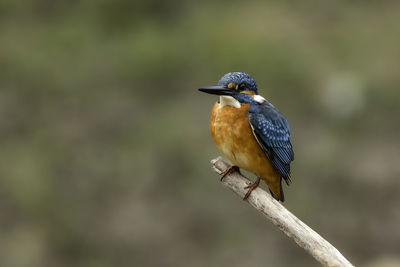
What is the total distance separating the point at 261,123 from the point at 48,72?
5283mm

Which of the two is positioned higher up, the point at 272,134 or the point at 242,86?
the point at 242,86

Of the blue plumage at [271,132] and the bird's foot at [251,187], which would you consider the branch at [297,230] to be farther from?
the blue plumage at [271,132]

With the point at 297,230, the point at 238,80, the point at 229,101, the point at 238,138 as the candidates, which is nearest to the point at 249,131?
the point at 238,138

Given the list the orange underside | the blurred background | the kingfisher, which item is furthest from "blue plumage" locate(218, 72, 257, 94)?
the blurred background

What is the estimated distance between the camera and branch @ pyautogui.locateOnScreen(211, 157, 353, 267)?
294 cm

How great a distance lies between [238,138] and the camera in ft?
12.0

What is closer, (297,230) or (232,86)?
(297,230)

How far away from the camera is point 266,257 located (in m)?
6.52

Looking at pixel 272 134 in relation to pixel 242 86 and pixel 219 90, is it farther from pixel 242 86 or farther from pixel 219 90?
pixel 219 90

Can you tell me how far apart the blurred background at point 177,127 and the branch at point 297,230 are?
321 cm

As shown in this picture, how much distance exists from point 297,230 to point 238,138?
0.79 meters

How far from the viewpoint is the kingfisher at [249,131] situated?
11.9ft

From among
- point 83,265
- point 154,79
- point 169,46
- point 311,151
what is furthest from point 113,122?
point 311,151

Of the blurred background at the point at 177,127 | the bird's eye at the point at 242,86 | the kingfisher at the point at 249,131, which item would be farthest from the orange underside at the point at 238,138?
the blurred background at the point at 177,127
